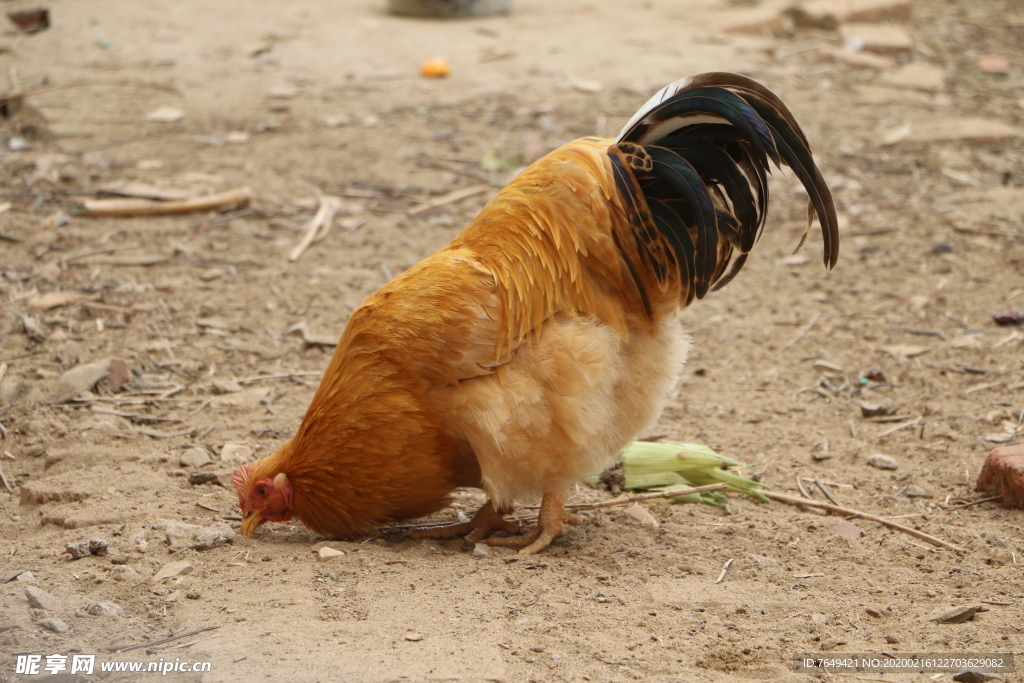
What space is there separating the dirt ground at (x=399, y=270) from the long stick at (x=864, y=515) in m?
0.04

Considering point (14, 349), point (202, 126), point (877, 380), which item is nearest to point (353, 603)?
point (14, 349)

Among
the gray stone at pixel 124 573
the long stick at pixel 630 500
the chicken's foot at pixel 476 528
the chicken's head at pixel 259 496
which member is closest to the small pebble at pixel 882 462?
the long stick at pixel 630 500

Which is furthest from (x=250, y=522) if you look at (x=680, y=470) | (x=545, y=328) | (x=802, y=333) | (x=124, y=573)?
(x=802, y=333)

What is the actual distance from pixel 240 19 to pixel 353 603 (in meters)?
9.33

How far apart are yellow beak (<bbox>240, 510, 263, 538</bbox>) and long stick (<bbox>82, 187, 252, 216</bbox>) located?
140 inches

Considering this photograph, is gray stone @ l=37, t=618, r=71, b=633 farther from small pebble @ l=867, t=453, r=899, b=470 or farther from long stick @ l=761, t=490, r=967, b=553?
small pebble @ l=867, t=453, r=899, b=470

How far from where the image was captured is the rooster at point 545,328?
3250mm

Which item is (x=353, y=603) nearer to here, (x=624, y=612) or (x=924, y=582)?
(x=624, y=612)

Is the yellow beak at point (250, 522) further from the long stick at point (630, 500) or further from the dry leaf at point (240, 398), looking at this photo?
the dry leaf at point (240, 398)

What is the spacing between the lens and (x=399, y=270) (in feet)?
19.1

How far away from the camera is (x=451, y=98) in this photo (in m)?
8.56

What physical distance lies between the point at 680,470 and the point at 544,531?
0.80 metres

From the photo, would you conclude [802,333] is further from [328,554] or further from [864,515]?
[328,554]

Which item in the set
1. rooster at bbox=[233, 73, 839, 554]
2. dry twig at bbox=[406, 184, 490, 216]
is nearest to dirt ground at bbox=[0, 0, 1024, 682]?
dry twig at bbox=[406, 184, 490, 216]
